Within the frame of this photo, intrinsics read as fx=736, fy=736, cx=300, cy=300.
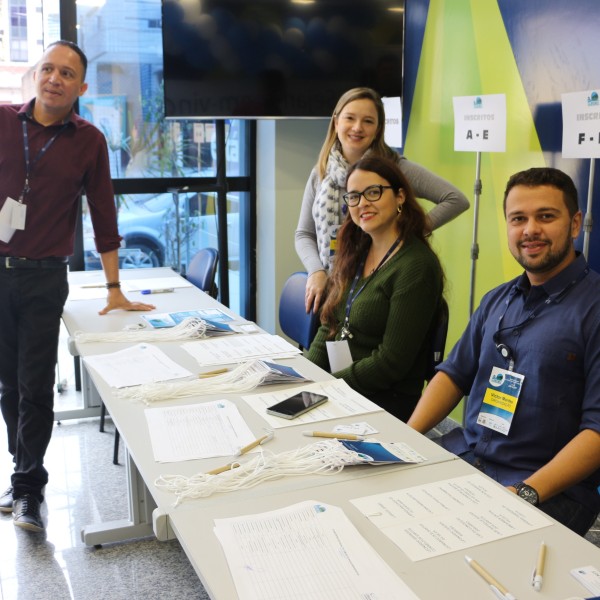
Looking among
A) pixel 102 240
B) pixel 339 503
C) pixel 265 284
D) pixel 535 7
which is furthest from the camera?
pixel 265 284

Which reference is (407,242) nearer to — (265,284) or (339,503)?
(339,503)

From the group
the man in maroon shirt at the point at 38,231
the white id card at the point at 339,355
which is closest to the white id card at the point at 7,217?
the man in maroon shirt at the point at 38,231

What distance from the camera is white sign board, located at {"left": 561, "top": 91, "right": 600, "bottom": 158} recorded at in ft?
9.12

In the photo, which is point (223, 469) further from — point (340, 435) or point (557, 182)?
point (557, 182)

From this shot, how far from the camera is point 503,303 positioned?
206 cm

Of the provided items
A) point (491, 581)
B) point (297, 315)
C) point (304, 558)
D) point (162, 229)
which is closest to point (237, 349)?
point (297, 315)

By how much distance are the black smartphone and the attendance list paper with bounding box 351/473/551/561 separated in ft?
1.54

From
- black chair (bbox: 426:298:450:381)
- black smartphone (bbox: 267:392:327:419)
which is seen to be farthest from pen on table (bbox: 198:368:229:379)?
black chair (bbox: 426:298:450:381)

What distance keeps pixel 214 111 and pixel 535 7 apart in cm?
175

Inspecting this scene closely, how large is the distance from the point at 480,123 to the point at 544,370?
189 centimetres

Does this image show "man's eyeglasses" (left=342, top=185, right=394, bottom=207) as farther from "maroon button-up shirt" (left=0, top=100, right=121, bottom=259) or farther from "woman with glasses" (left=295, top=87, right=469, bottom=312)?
"maroon button-up shirt" (left=0, top=100, right=121, bottom=259)

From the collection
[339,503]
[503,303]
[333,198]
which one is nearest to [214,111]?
[333,198]

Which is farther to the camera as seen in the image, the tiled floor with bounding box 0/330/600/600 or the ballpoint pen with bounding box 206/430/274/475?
the tiled floor with bounding box 0/330/600/600

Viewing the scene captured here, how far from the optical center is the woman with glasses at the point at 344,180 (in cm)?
302
